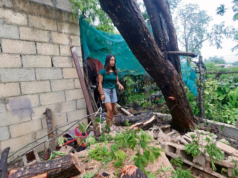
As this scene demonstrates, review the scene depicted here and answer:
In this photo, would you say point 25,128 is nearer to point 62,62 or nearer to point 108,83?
point 62,62

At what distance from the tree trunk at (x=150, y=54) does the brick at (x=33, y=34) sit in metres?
1.38

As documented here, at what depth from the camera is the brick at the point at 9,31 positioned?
219 cm

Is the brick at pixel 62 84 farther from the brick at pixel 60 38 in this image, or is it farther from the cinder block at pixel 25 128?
the brick at pixel 60 38

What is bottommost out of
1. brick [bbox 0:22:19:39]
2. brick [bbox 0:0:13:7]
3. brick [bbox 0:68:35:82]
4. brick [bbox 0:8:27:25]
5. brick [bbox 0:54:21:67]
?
brick [bbox 0:68:35:82]

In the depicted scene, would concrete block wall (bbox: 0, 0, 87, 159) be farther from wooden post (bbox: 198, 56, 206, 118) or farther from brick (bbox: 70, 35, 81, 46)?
wooden post (bbox: 198, 56, 206, 118)

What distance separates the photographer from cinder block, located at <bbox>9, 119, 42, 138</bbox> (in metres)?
2.35

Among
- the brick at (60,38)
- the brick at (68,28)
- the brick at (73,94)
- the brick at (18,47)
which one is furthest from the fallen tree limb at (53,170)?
the brick at (68,28)

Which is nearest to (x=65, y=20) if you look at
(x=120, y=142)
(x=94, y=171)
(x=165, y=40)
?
(x=165, y=40)

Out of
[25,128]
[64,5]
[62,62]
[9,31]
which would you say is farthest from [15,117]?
[64,5]

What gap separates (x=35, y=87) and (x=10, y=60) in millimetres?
579

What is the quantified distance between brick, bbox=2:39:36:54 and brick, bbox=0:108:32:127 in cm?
103

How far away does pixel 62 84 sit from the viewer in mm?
2877

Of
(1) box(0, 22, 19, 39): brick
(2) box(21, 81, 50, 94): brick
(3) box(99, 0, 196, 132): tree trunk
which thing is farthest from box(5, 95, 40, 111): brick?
(3) box(99, 0, 196, 132): tree trunk

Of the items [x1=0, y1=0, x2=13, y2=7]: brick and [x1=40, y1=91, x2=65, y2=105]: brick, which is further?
[x1=40, y1=91, x2=65, y2=105]: brick
